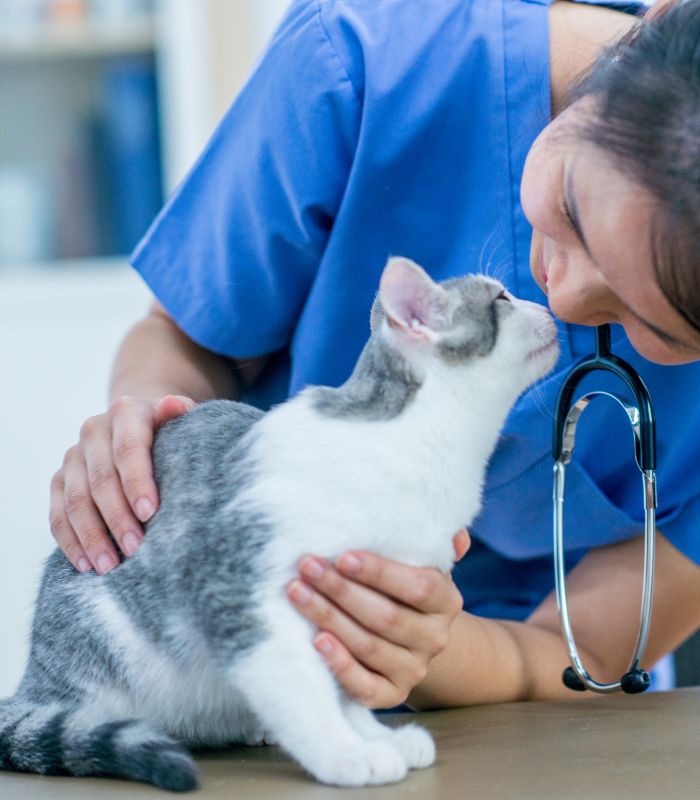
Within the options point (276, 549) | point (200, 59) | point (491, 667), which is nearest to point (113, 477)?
point (276, 549)

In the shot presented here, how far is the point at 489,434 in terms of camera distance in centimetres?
87

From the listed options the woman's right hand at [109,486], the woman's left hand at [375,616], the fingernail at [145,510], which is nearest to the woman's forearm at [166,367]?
the woman's right hand at [109,486]

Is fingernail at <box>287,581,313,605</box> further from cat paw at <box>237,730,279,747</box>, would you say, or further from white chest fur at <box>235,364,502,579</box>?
cat paw at <box>237,730,279,747</box>

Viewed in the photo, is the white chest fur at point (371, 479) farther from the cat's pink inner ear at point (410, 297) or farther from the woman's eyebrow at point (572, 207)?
the woman's eyebrow at point (572, 207)

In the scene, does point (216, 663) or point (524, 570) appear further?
point (524, 570)

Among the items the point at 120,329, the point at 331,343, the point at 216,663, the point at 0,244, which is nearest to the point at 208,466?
the point at 216,663

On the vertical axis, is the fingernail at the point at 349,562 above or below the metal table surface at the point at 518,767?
above

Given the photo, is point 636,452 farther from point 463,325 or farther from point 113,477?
point 113,477

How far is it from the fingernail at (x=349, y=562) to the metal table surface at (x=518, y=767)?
0.48 feet

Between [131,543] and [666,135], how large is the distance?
0.48 meters

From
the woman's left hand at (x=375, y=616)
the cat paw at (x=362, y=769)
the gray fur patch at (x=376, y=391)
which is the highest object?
the gray fur patch at (x=376, y=391)

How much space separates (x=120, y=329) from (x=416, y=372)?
1754 millimetres

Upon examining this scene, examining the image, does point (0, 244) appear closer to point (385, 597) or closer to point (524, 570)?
point (524, 570)

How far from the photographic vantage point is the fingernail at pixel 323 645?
771 mm
